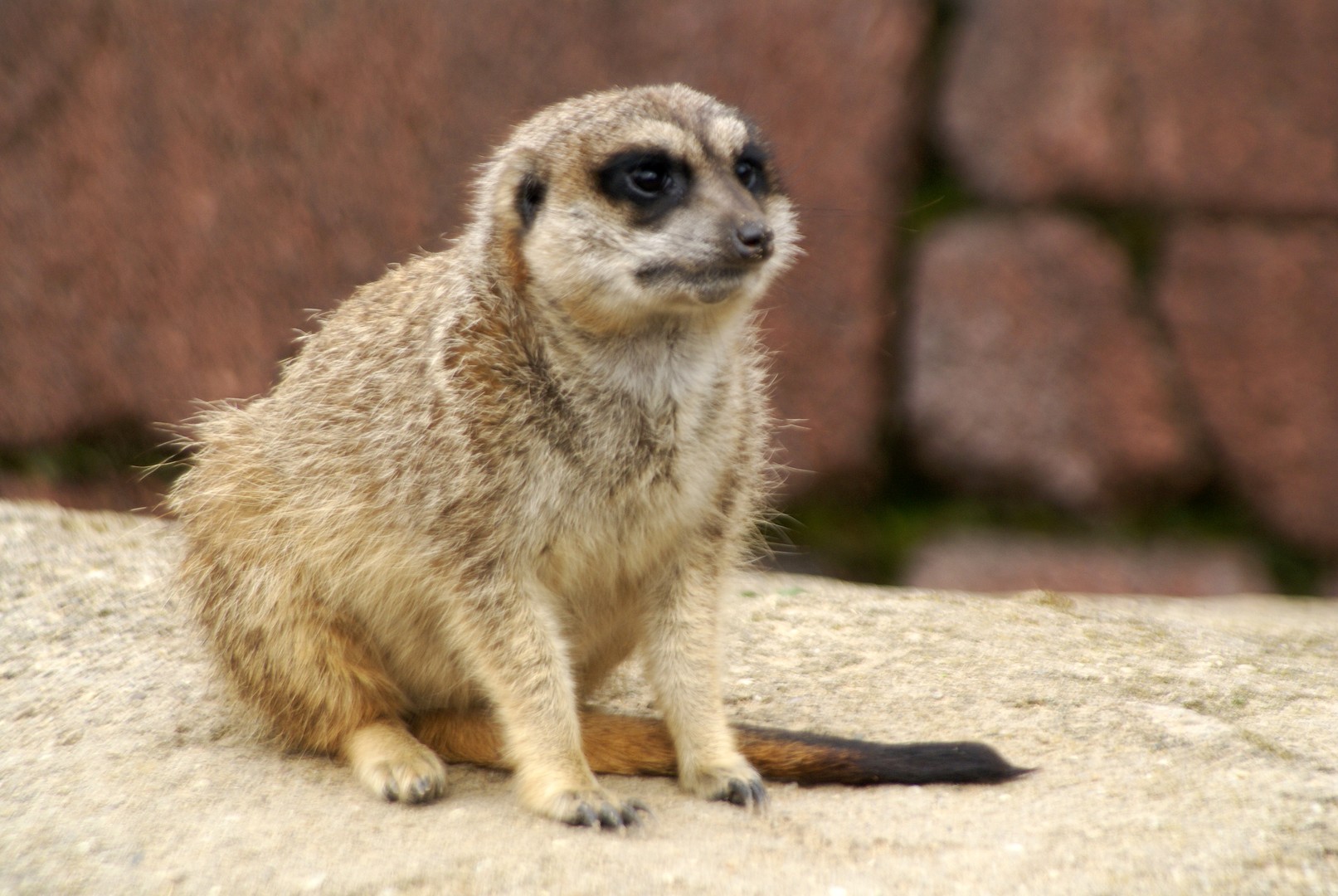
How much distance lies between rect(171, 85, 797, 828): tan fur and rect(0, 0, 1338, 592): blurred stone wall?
108cm

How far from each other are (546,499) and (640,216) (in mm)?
469

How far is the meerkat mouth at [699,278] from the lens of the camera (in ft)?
7.18

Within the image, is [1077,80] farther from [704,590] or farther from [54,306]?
[54,306]

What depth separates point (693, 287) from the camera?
86.4 inches

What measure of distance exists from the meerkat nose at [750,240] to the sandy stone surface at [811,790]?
0.86 metres

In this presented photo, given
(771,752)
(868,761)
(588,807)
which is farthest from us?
(771,752)

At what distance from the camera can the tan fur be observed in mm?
2240

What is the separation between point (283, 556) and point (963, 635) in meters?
1.35

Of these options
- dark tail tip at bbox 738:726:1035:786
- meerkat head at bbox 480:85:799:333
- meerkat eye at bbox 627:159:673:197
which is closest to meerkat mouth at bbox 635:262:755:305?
meerkat head at bbox 480:85:799:333

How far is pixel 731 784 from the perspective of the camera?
89.4 inches

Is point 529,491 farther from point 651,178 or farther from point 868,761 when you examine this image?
point 868,761

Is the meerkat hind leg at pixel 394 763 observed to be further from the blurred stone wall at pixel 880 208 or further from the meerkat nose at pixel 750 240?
the blurred stone wall at pixel 880 208

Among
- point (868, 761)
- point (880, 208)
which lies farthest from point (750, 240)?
point (880, 208)

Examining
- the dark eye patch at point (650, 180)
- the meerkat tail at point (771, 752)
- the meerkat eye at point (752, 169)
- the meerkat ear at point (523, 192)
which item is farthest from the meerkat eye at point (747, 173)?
the meerkat tail at point (771, 752)
